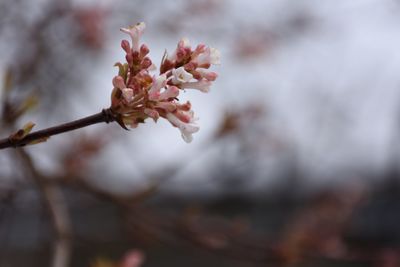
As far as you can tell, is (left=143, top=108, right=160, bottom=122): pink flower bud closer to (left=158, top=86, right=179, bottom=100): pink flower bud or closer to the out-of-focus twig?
(left=158, top=86, right=179, bottom=100): pink flower bud

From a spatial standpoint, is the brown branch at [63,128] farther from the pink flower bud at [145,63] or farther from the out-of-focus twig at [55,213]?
the out-of-focus twig at [55,213]

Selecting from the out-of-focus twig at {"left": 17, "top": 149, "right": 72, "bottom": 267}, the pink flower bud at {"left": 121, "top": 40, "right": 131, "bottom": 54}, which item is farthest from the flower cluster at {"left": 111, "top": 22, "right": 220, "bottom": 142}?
the out-of-focus twig at {"left": 17, "top": 149, "right": 72, "bottom": 267}

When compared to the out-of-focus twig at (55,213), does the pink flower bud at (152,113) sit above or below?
below

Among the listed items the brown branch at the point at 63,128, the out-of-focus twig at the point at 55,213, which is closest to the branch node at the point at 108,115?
the brown branch at the point at 63,128

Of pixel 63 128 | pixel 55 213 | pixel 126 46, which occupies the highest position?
pixel 55 213

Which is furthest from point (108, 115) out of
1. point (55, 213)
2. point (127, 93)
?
point (55, 213)

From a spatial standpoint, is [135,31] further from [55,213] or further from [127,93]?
[55,213]
